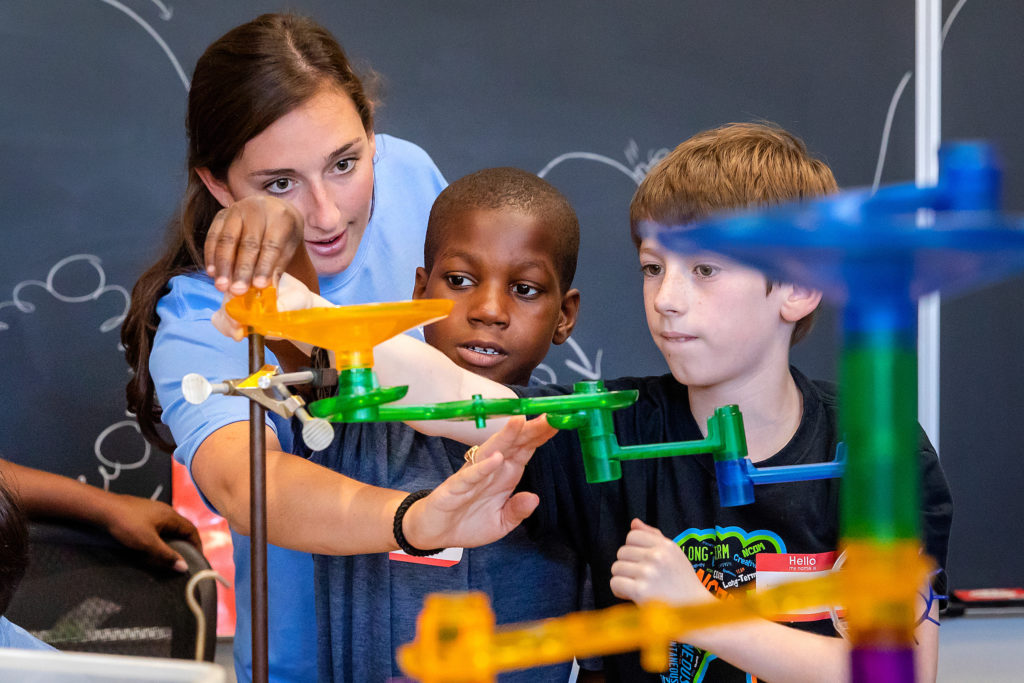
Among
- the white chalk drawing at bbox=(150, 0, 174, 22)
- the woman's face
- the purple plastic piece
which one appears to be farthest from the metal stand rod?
the white chalk drawing at bbox=(150, 0, 174, 22)

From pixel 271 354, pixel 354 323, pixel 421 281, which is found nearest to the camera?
pixel 354 323

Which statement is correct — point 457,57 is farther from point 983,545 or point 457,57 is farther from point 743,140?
point 983,545

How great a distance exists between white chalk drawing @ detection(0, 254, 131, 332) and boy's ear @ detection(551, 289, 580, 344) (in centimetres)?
88

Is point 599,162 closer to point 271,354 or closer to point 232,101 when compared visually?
point 232,101

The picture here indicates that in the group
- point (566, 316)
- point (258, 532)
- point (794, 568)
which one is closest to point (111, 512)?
point (566, 316)

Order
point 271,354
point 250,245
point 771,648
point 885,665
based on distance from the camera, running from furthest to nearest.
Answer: point 271,354 → point 771,648 → point 250,245 → point 885,665

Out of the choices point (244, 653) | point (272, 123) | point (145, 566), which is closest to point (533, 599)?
point (244, 653)

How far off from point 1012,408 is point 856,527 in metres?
1.70

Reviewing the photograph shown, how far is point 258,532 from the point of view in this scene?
1.84 ft

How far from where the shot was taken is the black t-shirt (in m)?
0.86

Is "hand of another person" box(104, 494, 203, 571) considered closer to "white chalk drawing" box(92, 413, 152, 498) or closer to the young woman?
the young woman

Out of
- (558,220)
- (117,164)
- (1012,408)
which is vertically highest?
(117,164)

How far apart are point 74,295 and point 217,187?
1.90 feet

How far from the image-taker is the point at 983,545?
175 centimetres
